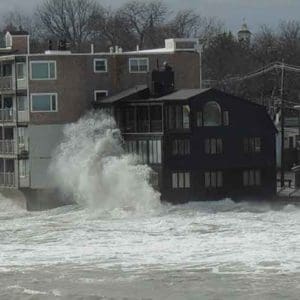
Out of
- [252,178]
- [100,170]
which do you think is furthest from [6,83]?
[252,178]

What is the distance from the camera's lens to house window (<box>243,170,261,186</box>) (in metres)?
65.9

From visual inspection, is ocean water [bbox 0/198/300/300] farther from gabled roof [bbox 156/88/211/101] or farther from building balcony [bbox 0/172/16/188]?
gabled roof [bbox 156/88/211/101]

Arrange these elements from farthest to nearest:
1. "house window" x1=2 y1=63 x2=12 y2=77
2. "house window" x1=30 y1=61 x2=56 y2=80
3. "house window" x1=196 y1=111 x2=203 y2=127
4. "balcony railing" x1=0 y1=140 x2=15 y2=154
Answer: "balcony railing" x1=0 y1=140 x2=15 y2=154 < "house window" x1=2 y1=63 x2=12 y2=77 < "house window" x1=30 y1=61 x2=56 y2=80 < "house window" x1=196 y1=111 x2=203 y2=127

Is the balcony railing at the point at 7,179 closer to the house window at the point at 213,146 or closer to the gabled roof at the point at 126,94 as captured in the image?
the gabled roof at the point at 126,94

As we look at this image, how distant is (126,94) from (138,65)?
14.5 feet

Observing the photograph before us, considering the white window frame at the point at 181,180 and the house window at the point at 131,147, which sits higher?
the house window at the point at 131,147

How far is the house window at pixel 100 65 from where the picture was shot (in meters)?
68.1

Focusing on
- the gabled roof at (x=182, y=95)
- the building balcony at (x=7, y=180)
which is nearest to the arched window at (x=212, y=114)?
the gabled roof at (x=182, y=95)

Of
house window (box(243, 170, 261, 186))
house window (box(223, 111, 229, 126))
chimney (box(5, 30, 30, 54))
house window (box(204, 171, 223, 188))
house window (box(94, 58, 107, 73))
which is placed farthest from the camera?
chimney (box(5, 30, 30, 54))

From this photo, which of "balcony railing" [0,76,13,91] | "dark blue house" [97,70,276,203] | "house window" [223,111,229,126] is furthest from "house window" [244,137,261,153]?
"balcony railing" [0,76,13,91]

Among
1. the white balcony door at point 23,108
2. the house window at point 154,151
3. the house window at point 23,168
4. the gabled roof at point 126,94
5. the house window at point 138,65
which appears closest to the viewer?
the house window at point 154,151

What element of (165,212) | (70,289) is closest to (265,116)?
(165,212)

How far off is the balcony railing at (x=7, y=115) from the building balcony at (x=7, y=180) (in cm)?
407

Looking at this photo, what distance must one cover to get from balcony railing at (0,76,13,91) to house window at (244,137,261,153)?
1766 centimetres
